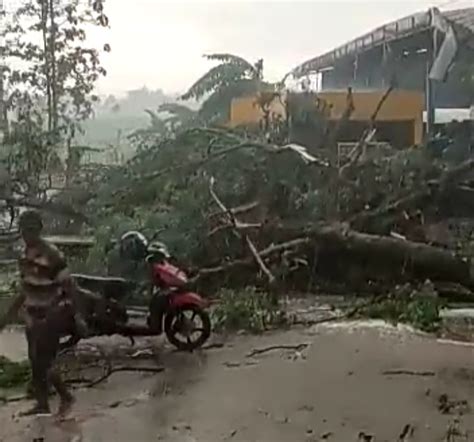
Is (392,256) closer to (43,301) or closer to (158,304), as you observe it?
(158,304)

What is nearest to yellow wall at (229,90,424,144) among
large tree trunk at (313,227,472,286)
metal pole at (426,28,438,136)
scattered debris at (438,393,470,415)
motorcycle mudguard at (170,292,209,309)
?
metal pole at (426,28,438,136)

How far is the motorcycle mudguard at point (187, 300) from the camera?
4.46ft

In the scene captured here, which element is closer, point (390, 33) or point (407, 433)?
point (407, 433)

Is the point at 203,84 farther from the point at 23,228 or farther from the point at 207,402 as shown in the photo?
the point at 207,402

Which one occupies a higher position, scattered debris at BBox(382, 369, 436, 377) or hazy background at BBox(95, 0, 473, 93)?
hazy background at BBox(95, 0, 473, 93)

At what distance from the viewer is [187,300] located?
136 centimetres

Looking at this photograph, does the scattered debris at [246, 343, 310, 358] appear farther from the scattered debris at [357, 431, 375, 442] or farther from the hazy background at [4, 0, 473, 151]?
the hazy background at [4, 0, 473, 151]

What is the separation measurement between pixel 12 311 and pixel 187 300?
11.5 inches

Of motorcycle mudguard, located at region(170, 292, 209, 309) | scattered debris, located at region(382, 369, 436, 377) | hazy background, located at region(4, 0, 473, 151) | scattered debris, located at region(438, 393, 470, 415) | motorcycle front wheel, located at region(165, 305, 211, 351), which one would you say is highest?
hazy background, located at region(4, 0, 473, 151)

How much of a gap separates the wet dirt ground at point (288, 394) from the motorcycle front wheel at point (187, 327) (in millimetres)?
19

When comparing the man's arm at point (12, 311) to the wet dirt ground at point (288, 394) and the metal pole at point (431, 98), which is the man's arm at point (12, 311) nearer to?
the wet dirt ground at point (288, 394)

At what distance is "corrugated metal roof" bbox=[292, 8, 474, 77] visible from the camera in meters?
1.42

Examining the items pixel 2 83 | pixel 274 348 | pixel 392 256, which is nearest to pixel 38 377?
pixel 274 348

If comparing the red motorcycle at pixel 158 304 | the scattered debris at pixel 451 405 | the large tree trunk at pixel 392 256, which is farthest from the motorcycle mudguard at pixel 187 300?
the scattered debris at pixel 451 405
